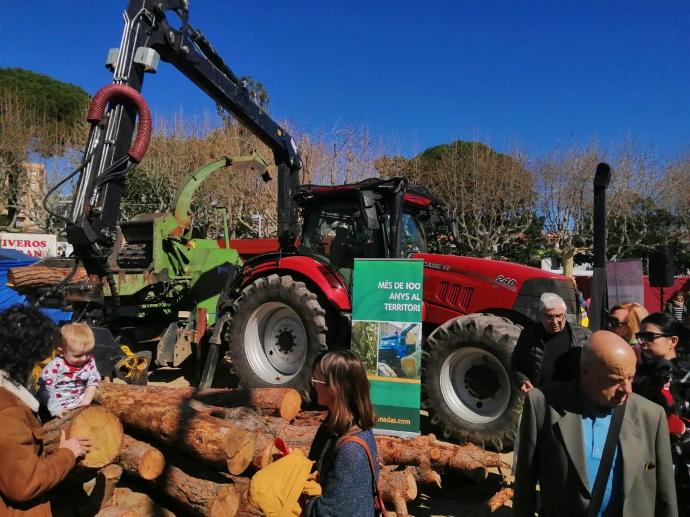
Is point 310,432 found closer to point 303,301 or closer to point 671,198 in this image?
point 303,301

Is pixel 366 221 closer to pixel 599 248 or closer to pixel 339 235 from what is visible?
pixel 339 235

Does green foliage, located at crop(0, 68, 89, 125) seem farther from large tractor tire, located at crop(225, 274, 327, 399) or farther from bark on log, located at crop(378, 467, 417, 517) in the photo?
bark on log, located at crop(378, 467, 417, 517)

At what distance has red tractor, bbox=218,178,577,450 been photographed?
476 centimetres

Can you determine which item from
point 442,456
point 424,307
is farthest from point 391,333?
point 442,456

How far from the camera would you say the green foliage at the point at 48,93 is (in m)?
29.9

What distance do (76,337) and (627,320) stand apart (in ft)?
13.8

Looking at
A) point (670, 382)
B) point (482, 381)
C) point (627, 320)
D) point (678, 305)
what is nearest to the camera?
point (670, 382)

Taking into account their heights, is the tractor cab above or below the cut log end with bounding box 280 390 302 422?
above

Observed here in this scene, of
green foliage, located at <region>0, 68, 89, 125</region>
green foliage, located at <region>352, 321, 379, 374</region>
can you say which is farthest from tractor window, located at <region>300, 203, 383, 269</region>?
green foliage, located at <region>0, 68, 89, 125</region>

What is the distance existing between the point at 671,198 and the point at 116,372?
841 inches

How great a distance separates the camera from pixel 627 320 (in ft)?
13.4

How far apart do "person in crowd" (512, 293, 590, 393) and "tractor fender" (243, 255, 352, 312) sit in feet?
7.55

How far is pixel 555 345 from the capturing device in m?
→ 3.51

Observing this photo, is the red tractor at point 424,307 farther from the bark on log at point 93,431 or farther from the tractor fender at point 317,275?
the bark on log at point 93,431
